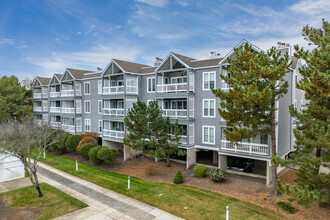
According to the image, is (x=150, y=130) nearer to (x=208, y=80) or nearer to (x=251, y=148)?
(x=208, y=80)

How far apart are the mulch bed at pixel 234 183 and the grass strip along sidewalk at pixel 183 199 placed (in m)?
0.98

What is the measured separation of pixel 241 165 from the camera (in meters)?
19.8

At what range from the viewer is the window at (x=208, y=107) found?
20281mm

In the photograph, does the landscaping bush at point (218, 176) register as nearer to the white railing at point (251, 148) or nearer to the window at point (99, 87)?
the white railing at point (251, 148)

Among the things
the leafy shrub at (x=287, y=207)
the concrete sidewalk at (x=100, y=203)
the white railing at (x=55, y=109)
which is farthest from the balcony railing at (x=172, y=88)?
the white railing at (x=55, y=109)

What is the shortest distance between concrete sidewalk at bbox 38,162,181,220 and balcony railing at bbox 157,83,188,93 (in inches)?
455

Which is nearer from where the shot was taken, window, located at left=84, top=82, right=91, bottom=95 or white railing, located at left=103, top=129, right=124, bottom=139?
white railing, located at left=103, top=129, right=124, bottom=139

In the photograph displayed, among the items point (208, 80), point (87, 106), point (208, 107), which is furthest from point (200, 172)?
point (87, 106)

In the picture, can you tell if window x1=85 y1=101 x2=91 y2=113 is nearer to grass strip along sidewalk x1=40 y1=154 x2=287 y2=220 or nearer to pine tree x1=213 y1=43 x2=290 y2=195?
grass strip along sidewalk x1=40 y1=154 x2=287 y2=220

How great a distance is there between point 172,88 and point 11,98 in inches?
1352

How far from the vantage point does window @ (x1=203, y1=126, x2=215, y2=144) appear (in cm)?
2039

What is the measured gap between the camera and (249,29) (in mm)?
21344

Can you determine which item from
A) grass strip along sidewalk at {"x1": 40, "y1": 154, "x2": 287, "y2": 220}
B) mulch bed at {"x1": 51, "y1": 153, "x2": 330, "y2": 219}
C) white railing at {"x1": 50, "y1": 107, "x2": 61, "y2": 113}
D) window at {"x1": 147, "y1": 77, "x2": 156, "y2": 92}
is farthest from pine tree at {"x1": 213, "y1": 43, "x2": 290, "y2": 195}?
white railing at {"x1": 50, "y1": 107, "x2": 61, "y2": 113}

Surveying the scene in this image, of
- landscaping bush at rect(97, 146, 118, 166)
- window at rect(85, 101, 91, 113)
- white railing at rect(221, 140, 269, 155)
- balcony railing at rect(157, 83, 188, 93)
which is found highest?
balcony railing at rect(157, 83, 188, 93)
